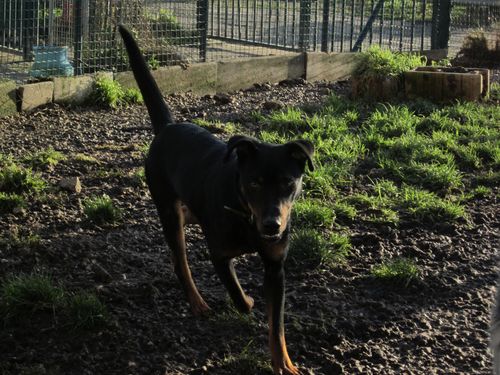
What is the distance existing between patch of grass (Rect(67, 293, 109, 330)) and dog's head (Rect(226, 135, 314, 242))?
105cm

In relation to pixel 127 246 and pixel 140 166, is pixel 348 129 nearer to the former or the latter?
pixel 140 166

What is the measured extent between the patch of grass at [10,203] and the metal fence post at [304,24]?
22.1 feet

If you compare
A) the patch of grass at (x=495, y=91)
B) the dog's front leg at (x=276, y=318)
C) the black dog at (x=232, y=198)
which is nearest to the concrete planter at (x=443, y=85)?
the patch of grass at (x=495, y=91)

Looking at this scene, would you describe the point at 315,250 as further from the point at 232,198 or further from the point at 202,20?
the point at 202,20

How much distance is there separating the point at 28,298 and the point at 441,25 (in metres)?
10.8

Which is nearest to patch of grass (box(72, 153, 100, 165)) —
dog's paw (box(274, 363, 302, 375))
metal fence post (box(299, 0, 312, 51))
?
dog's paw (box(274, 363, 302, 375))

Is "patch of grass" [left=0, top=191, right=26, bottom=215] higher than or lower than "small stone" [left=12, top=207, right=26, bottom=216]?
higher

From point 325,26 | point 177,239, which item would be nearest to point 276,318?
point 177,239

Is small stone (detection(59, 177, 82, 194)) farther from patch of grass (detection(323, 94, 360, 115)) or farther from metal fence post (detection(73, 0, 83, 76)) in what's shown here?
patch of grass (detection(323, 94, 360, 115))

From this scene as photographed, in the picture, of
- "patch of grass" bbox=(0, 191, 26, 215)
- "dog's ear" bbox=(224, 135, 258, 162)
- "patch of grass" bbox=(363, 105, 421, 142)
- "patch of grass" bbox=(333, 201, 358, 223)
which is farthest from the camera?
"patch of grass" bbox=(363, 105, 421, 142)

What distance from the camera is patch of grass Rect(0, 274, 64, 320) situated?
4.61 metres

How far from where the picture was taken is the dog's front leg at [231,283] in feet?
14.5

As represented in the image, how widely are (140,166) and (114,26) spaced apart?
3138 millimetres

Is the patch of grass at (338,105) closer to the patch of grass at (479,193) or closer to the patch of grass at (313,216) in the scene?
the patch of grass at (479,193)
